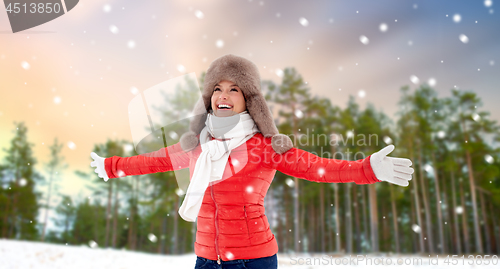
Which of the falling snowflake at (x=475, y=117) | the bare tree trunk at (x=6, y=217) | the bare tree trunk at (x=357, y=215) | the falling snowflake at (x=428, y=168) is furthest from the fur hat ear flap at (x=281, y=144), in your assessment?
the bare tree trunk at (x=6, y=217)

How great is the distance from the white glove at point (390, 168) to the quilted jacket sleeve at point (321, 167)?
0.12 feet

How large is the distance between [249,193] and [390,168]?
89 cm

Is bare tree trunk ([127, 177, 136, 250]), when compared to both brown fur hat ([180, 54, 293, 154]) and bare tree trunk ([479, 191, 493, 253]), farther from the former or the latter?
bare tree trunk ([479, 191, 493, 253])

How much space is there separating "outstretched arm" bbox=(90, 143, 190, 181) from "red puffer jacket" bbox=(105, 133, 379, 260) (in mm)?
411

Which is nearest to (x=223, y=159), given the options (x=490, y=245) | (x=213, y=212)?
(x=213, y=212)

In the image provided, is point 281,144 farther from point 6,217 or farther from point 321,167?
point 6,217

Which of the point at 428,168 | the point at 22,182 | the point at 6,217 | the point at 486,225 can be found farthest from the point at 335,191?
the point at 6,217

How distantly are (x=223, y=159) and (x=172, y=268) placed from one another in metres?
5.65

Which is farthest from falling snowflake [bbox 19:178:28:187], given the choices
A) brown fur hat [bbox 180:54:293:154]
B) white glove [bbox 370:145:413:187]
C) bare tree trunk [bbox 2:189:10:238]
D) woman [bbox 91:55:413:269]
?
white glove [bbox 370:145:413:187]

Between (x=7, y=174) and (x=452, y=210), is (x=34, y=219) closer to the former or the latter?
(x=7, y=174)

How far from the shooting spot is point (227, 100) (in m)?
2.21

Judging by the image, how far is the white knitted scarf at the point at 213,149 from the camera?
194 cm

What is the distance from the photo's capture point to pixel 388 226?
21.4 meters

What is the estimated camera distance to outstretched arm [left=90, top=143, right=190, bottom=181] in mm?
2238
